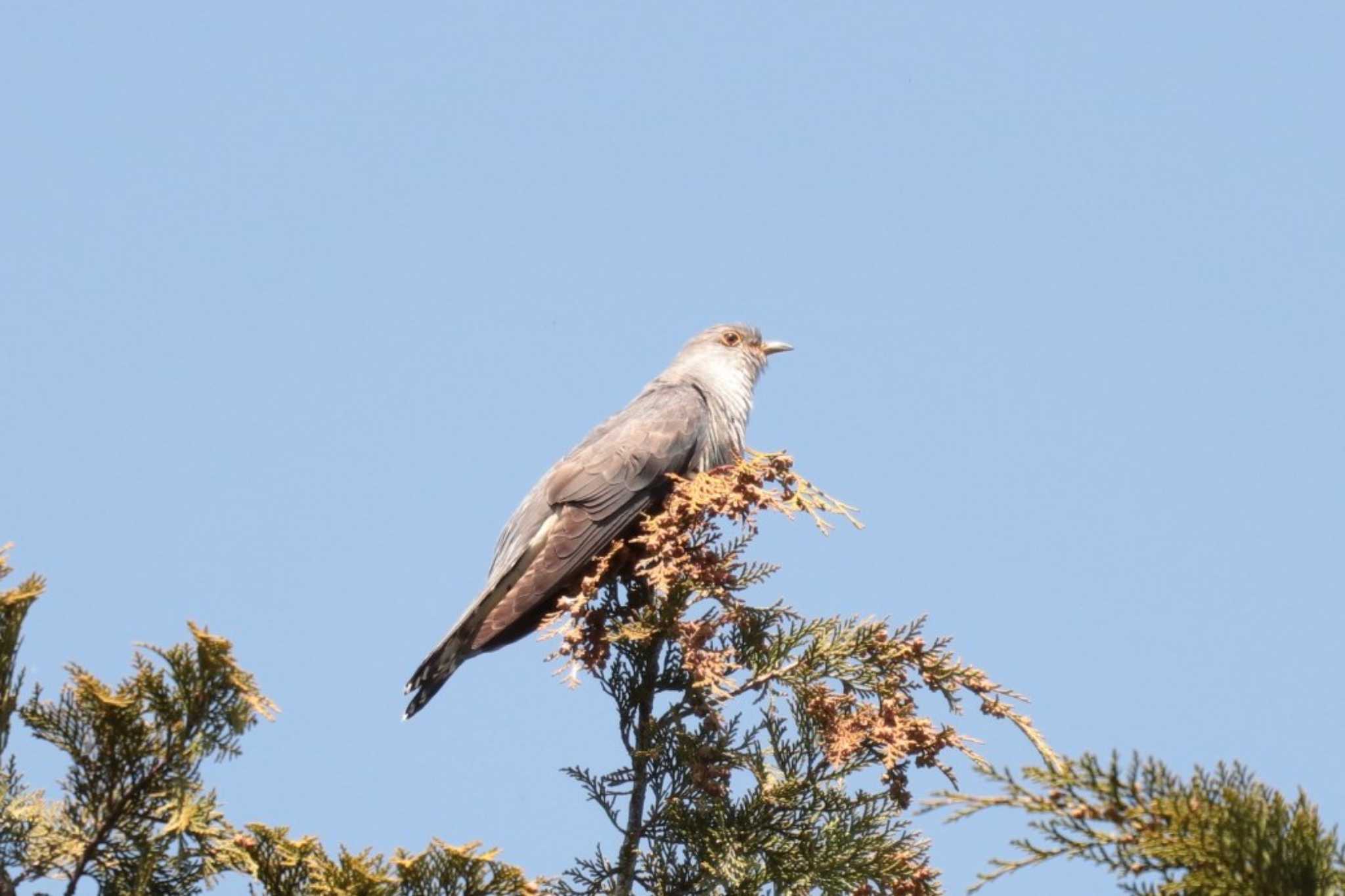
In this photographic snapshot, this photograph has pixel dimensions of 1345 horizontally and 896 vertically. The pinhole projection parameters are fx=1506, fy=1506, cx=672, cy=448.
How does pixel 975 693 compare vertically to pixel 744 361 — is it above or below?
below

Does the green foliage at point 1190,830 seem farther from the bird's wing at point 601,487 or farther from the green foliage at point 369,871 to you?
the bird's wing at point 601,487

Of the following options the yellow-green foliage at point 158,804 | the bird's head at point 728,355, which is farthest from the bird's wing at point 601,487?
the yellow-green foliage at point 158,804

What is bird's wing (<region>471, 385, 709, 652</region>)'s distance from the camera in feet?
17.2

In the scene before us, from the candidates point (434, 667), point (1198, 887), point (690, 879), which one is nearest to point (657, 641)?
point (690, 879)

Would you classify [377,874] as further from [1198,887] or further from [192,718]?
[1198,887]

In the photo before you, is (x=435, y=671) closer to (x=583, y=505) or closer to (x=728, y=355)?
(x=583, y=505)

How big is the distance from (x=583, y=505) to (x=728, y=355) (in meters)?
1.83

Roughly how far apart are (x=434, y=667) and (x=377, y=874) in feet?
7.38

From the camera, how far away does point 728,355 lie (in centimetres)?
700

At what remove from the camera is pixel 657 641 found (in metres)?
4.34

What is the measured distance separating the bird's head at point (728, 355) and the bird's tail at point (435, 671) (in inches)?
75.8

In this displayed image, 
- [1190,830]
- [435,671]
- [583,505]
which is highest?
[583,505]

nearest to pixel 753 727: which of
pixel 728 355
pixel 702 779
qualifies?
pixel 702 779

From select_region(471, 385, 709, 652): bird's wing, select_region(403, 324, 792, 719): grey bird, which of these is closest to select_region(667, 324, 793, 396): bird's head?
select_region(403, 324, 792, 719): grey bird
